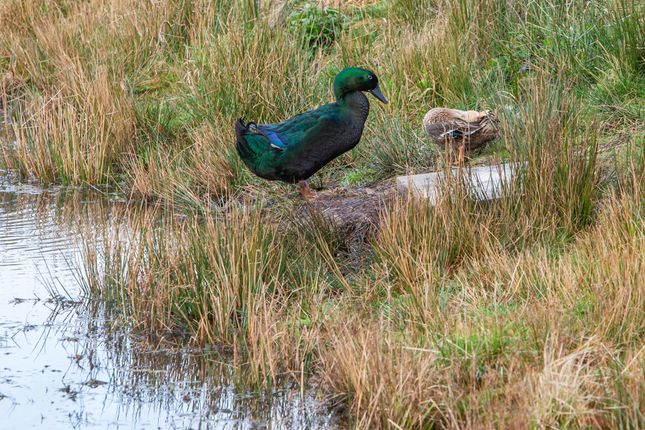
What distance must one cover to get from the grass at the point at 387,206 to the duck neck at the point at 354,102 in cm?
56

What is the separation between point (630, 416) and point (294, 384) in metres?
1.47

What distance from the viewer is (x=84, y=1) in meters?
11.1

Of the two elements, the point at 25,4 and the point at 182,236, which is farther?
the point at 25,4

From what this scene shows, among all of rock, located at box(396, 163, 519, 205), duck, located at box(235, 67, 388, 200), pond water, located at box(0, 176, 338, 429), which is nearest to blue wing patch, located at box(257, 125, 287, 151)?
duck, located at box(235, 67, 388, 200)

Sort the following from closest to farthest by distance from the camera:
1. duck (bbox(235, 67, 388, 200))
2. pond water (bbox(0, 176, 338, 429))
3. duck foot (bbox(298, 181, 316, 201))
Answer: pond water (bbox(0, 176, 338, 429))
duck (bbox(235, 67, 388, 200))
duck foot (bbox(298, 181, 316, 201))

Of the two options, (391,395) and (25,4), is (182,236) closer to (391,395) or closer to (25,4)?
(391,395)

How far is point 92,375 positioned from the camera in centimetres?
459

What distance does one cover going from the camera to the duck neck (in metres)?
6.54

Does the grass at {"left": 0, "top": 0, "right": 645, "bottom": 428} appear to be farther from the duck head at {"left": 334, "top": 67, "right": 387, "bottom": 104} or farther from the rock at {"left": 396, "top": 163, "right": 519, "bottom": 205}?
the duck head at {"left": 334, "top": 67, "right": 387, "bottom": 104}

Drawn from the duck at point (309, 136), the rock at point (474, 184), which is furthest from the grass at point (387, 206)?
the duck at point (309, 136)

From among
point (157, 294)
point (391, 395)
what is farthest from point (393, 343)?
point (157, 294)

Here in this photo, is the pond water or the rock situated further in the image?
the rock

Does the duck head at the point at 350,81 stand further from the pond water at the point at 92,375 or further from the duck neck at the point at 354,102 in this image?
the pond water at the point at 92,375

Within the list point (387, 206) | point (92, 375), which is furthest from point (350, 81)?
point (92, 375)
